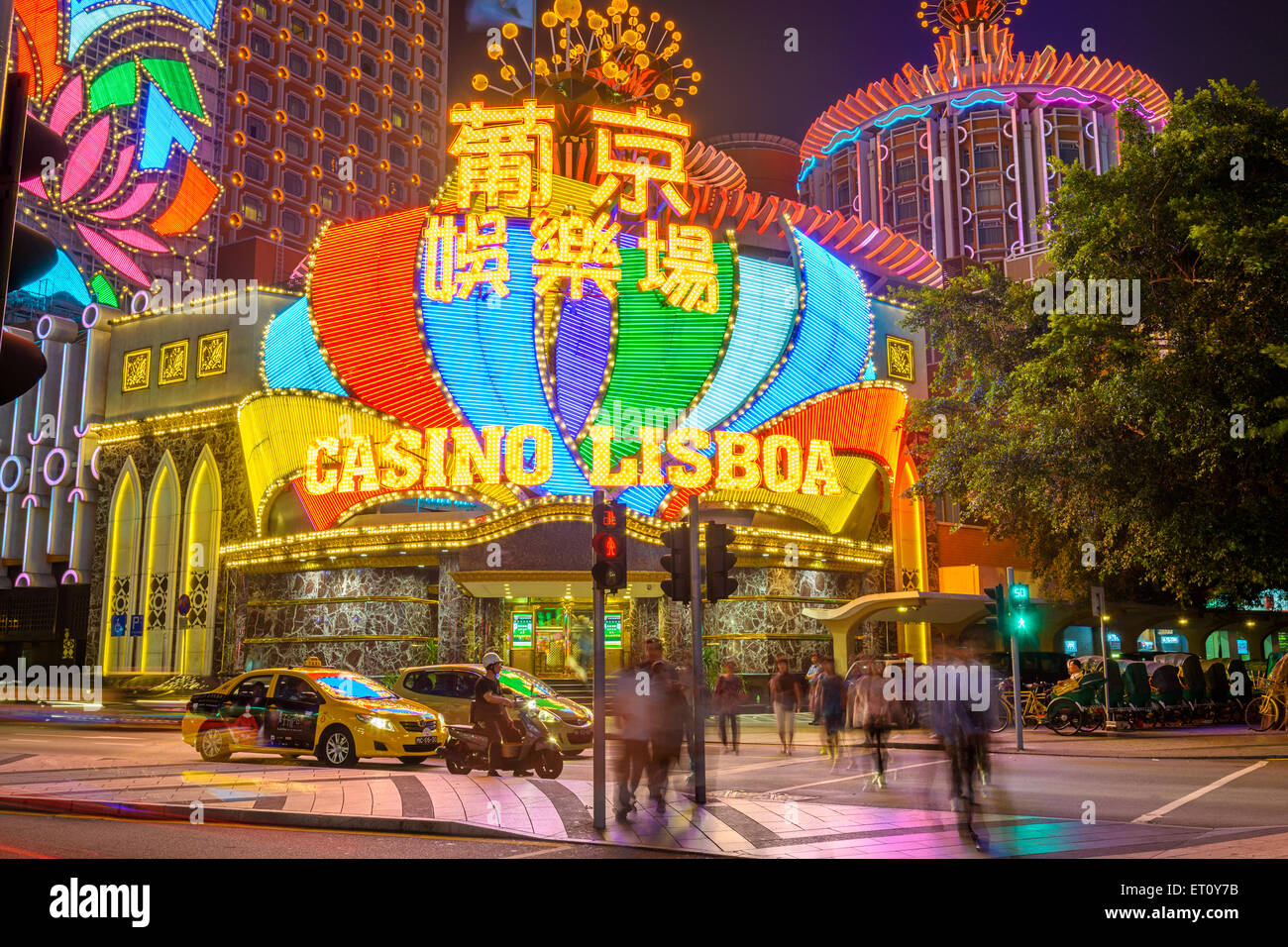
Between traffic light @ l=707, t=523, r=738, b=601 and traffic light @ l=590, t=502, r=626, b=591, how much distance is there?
1.72 metres

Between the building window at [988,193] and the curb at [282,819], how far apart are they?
2928 inches

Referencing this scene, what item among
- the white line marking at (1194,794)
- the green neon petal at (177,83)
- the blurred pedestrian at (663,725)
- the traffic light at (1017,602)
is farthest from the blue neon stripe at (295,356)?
the green neon petal at (177,83)

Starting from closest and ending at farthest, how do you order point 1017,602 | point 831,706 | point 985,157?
point 831,706, point 1017,602, point 985,157

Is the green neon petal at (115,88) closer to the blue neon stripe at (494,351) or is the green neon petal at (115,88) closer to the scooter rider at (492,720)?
the blue neon stripe at (494,351)

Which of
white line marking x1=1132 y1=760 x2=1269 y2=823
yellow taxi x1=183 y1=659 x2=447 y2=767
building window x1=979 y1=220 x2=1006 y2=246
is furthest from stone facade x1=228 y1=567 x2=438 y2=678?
building window x1=979 y1=220 x2=1006 y2=246

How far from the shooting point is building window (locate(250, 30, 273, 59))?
79.9 metres

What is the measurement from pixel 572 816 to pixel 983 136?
75.3 m

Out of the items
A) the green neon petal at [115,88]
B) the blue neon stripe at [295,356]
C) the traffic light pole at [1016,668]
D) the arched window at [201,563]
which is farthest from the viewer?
the green neon petal at [115,88]

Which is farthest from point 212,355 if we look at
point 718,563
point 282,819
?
point 282,819

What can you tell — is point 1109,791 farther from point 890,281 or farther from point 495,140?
point 890,281

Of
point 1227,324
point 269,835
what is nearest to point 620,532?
point 269,835

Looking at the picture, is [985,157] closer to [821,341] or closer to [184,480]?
[821,341]

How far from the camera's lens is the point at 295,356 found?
3584 centimetres

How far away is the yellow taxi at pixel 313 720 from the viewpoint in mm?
17719
